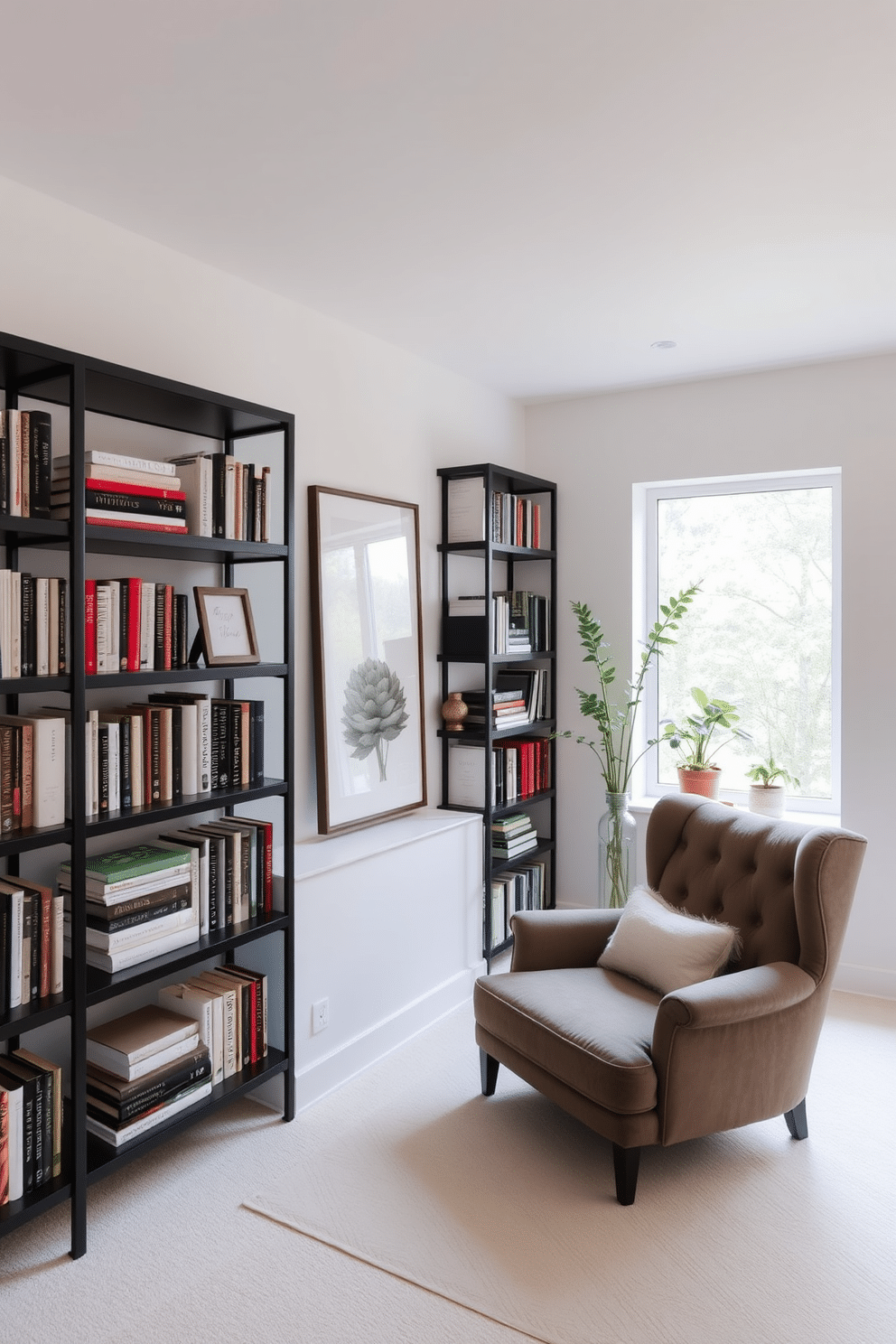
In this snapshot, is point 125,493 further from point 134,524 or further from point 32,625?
point 32,625

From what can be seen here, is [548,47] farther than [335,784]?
No

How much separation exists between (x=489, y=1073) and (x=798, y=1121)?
0.91m

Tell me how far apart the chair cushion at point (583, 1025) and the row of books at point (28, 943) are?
1.24 meters

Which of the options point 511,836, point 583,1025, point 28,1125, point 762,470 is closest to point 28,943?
point 28,1125

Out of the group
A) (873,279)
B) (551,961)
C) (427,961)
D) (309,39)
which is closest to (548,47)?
(309,39)

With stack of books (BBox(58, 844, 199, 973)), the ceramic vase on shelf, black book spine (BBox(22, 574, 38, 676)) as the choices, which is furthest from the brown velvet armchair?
black book spine (BBox(22, 574, 38, 676))

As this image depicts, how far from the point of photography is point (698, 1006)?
2.23 meters

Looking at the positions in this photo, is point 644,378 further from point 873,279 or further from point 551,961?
point 551,961

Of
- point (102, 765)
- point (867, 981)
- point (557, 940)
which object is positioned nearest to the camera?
point (102, 765)

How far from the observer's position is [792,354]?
3711 millimetres

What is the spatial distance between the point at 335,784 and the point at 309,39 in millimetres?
2194

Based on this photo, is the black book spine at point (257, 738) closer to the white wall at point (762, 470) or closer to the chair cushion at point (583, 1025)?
the chair cushion at point (583, 1025)

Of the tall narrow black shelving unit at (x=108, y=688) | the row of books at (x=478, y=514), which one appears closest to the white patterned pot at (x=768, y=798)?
the row of books at (x=478, y=514)

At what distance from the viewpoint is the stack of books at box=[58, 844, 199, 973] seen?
2.19 meters
